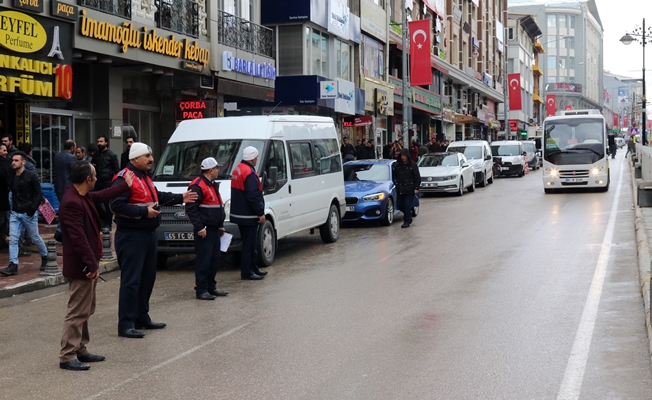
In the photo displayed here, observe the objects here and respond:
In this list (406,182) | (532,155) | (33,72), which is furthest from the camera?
(532,155)

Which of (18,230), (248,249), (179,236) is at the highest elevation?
(18,230)

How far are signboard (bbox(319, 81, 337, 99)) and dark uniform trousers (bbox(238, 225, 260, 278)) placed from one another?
1889 centimetres

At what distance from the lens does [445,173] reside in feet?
89.7

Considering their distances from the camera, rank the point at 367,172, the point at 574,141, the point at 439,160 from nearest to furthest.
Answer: the point at 367,172 < the point at 574,141 < the point at 439,160

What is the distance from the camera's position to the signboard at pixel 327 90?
2998 centimetres

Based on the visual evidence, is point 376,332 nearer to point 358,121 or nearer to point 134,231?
point 134,231

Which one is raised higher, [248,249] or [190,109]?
[190,109]

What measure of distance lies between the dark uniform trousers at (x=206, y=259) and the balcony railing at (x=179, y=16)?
Result: 37.0 ft

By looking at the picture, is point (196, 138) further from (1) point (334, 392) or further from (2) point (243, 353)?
(1) point (334, 392)

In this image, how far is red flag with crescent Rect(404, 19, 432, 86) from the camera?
1372 inches

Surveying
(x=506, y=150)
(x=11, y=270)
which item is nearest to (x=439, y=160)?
(x=506, y=150)

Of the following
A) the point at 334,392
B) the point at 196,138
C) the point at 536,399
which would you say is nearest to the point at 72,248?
the point at 334,392

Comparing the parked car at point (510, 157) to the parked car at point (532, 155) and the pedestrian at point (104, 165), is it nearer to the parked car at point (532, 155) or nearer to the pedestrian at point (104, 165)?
the parked car at point (532, 155)

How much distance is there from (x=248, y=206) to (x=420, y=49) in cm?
2501
